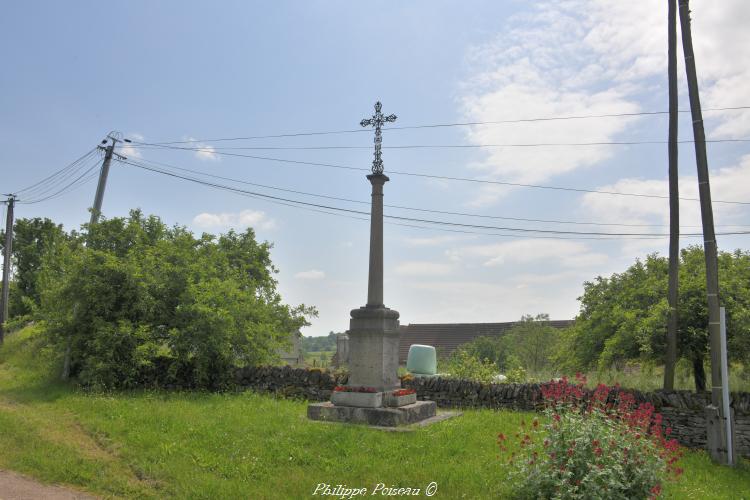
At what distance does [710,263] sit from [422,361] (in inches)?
427

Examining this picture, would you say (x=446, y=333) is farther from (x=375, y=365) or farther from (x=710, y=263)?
(x=710, y=263)

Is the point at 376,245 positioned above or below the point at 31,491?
above

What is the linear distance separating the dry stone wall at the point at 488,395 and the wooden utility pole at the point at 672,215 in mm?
612

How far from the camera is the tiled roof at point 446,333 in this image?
40.9m

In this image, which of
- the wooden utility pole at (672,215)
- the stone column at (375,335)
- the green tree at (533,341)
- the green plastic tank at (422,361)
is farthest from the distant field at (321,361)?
the wooden utility pole at (672,215)

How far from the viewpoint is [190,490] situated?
21.7ft

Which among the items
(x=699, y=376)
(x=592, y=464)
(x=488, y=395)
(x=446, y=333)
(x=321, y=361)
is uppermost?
(x=446, y=333)

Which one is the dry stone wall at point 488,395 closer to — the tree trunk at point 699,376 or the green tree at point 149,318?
the green tree at point 149,318

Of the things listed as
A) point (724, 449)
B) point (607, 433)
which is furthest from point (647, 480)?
point (724, 449)

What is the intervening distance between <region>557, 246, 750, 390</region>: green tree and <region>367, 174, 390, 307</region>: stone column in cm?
507

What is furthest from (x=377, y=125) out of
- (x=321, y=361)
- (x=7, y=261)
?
(x=321, y=361)

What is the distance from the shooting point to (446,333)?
43781 millimetres

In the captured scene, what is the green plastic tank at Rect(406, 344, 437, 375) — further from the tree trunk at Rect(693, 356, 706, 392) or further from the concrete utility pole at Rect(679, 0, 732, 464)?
the concrete utility pole at Rect(679, 0, 732, 464)

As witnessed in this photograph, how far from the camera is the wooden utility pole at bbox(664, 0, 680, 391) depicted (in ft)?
35.6
